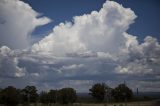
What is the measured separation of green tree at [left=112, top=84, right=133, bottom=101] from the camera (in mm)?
136625

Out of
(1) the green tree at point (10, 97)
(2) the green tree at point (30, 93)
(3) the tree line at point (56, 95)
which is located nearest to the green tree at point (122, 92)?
(3) the tree line at point (56, 95)

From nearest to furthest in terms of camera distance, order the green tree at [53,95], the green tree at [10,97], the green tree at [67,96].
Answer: the green tree at [10,97] → the green tree at [67,96] → the green tree at [53,95]

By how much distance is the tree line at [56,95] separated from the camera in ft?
342

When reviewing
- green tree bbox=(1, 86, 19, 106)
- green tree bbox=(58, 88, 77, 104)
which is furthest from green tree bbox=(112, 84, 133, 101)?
green tree bbox=(1, 86, 19, 106)

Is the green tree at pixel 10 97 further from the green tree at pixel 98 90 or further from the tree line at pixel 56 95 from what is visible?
the green tree at pixel 98 90

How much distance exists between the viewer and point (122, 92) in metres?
137

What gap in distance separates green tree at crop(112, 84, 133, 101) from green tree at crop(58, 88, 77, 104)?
28.3 metres

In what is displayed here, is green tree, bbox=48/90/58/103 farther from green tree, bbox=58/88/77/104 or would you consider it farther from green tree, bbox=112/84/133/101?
green tree, bbox=112/84/133/101

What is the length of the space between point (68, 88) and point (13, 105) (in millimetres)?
22905

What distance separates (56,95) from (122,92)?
109 ft

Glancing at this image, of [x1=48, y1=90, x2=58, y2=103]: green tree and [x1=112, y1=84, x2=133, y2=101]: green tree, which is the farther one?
[x1=112, y1=84, x2=133, y2=101]: green tree

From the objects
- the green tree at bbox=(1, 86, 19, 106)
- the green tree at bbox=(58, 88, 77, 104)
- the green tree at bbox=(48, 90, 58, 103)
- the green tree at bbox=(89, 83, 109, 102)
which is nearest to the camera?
the green tree at bbox=(1, 86, 19, 106)

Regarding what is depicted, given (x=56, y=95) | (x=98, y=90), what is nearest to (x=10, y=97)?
(x=56, y=95)

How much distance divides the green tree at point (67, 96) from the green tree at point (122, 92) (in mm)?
28338
